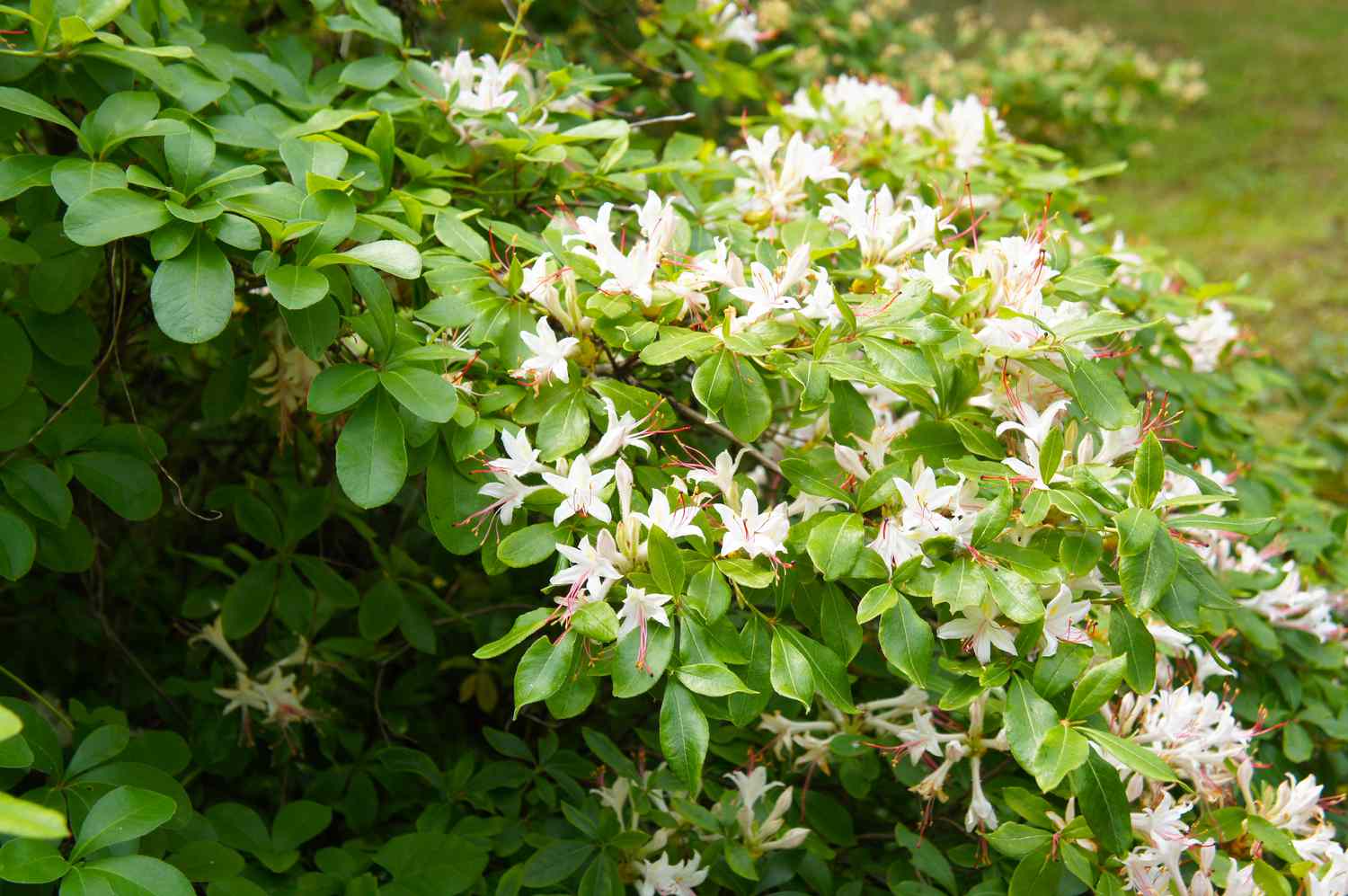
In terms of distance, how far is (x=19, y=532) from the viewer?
1497 mm

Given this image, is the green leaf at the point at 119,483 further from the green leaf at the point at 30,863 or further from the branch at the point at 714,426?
the branch at the point at 714,426

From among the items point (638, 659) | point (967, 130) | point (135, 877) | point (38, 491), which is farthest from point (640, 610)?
point (967, 130)

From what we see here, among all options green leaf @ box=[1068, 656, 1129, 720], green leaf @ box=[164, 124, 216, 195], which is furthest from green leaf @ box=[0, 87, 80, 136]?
green leaf @ box=[1068, 656, 1129, 720]

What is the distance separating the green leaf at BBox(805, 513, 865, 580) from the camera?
1.33 m

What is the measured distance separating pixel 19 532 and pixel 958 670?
1280 millimetres

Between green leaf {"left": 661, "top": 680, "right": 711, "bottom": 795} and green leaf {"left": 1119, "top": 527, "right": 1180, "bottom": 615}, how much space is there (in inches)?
21.3

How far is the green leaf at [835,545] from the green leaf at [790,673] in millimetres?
107

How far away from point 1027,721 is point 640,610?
497 mm

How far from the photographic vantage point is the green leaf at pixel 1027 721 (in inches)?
51.6

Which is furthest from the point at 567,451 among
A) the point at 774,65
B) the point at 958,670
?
the point at 774,65

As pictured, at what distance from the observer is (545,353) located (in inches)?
56.8

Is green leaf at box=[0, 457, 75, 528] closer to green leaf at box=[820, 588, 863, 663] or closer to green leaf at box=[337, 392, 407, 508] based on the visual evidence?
green leaf at box=[337, 392, 407, 508]

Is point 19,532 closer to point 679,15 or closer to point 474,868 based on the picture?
point 474,868

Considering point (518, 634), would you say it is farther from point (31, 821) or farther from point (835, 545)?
point (31, 821)
